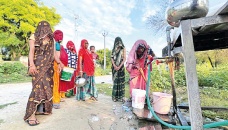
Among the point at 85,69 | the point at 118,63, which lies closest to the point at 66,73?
the point at 85,69

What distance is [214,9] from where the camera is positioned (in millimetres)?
2137

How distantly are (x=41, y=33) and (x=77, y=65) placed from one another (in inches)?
92.8

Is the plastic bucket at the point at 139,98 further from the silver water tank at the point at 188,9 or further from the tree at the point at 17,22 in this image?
the tree at the point at 17,22

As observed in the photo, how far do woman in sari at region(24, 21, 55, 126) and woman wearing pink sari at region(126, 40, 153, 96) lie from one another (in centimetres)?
196

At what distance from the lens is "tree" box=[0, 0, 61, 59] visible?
21.9 m

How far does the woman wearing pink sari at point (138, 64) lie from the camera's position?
483cm

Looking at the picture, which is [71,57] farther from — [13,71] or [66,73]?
[13,71]

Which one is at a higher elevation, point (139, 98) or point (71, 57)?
point (71, 57)

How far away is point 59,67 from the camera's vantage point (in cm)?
529

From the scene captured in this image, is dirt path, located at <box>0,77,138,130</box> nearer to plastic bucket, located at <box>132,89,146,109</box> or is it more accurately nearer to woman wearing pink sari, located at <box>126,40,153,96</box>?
plastic bucket, located at <box>132,89,146,109</box>

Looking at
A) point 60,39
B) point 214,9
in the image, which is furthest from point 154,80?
point 214,9

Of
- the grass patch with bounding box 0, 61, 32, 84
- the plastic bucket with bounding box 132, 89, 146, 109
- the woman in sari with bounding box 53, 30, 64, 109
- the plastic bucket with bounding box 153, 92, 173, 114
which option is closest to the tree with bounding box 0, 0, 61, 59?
the grass patch with bounding box 0, 61, 32, 84

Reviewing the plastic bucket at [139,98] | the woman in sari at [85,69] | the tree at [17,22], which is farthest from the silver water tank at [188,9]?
the tree at [17,22]

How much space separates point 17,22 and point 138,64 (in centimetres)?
2306
